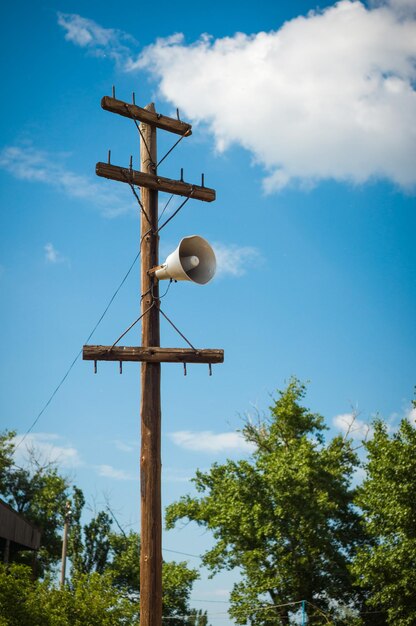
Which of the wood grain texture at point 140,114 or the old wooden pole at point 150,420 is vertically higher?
the wood grain texture at point 140,114

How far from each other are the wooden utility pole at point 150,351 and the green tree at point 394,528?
19.1m

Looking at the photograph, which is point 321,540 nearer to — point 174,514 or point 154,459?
point 174,514

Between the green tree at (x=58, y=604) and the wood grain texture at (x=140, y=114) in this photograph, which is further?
the green tree at (x=58, y=604)

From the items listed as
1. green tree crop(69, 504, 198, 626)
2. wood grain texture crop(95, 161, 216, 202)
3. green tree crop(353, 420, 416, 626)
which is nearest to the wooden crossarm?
wood grain texture crop(95, 161, 216, 202)

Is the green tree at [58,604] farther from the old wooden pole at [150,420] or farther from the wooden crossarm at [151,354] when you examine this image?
the wooden crossarm at [151,354]

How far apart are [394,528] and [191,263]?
20.9 m

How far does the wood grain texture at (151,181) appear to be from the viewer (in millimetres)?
9109

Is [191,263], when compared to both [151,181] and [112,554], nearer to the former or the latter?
[151,181]

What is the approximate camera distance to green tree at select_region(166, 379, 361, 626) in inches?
1176

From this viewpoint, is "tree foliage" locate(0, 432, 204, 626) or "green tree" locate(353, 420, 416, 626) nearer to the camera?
"green tree" locate(353, 420, 416, 626)

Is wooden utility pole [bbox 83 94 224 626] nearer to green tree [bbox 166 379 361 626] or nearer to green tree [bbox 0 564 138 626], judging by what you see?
green tree [bbox 0 564 138 626]

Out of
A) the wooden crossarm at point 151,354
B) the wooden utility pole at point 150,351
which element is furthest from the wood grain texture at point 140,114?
the wooden crossarm at point 151,354

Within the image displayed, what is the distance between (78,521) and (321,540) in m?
15.5

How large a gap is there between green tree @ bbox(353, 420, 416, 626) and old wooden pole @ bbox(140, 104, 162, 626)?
19.5 m
